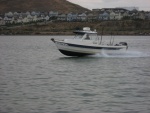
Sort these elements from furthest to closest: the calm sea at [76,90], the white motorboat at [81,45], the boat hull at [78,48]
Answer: the boat hull at [78,48] < the white motorboat at [81,45] < the calm sea at [76,90]

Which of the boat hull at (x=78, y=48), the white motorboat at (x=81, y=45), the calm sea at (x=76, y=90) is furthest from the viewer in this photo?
the boat hull at (x=78, y=48)

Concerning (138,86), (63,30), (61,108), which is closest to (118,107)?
A: (61,108)

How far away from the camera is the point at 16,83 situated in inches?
1105

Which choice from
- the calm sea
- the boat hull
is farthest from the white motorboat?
the calm sea

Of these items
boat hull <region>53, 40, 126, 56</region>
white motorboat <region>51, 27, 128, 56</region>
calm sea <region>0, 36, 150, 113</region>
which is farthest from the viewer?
boat hull <region>53, 40, 126, 56</region>

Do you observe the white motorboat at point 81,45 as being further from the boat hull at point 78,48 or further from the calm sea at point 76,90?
the calm sea at point 76,90

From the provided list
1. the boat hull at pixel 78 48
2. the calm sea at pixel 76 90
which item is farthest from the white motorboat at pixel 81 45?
the calm sea at pixel 76 90

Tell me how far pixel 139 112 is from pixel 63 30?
175 metres

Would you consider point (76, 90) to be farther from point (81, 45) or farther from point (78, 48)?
point (78, 48)

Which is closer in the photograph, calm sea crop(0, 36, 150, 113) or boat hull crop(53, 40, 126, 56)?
calm sea crop(0, 36, 150, 113)

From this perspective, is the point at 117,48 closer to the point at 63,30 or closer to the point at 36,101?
the point at 36,101

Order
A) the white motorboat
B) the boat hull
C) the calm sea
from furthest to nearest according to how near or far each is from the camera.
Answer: the boat hull → the white motorboat → the calm sea

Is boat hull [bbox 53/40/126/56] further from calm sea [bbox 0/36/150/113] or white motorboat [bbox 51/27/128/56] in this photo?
calm sea [bbox 0/36/150/113]

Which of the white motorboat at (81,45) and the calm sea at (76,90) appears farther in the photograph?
the white motorboat at (81,45)
